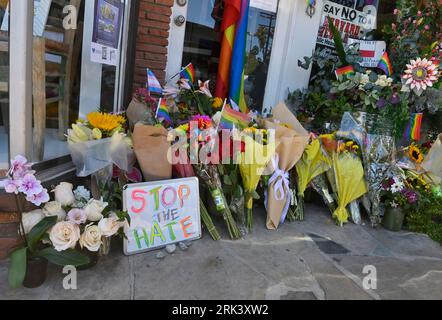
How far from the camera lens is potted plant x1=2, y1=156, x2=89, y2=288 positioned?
1.85 meters

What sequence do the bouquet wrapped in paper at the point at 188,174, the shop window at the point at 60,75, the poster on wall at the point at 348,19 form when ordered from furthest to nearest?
1. the poster on wall at the point at 348,19
2. the bouquet wrapped in paper at the point at 188,174
3. the shop window at the point at 60,75

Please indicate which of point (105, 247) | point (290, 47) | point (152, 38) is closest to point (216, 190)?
point (105, 247)

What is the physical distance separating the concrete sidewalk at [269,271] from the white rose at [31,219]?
0.30 meters

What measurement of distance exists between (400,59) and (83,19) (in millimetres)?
3256

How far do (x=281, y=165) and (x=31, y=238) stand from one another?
1.87m

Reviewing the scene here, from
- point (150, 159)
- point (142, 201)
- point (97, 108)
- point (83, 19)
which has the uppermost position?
point (83, 19)

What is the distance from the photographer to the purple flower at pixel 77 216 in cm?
204

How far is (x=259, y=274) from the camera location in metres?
2.29

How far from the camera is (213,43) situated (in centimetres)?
410

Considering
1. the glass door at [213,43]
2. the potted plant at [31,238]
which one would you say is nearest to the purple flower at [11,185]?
the potted plant at [31,238]

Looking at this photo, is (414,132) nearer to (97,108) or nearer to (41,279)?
(97,108)

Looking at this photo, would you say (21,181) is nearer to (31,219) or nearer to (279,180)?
(31,219)

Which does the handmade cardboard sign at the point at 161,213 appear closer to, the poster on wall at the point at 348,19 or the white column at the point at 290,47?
the white column at the point at 290,47
